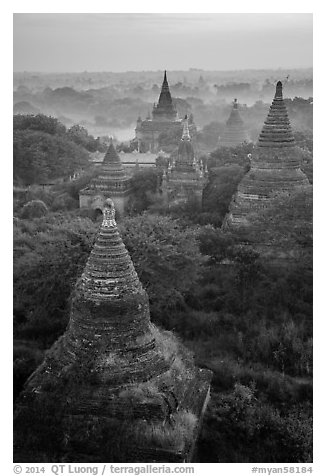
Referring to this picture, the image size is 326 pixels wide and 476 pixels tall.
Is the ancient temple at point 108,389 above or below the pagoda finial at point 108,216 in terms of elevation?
below

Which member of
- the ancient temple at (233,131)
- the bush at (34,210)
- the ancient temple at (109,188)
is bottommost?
the bush at (34,210)

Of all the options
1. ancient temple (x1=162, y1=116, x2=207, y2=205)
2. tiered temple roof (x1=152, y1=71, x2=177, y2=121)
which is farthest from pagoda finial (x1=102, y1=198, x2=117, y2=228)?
tiered temple roof (x1=152, y1=71, x2=177, y2=121)

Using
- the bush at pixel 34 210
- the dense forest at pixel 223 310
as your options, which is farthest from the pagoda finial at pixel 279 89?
the bush at pixel 34 210

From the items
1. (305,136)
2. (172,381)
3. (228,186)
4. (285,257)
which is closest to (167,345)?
(172,381)

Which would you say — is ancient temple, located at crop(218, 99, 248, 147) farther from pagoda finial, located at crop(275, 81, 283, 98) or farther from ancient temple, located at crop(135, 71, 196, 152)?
pagoda finial, located at crop(275, 81, 283, 98)

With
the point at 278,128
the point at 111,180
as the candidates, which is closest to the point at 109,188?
the point at 111,180

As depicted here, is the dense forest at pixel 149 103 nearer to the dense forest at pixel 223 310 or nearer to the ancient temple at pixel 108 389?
the dense forest at pixel 223 310
